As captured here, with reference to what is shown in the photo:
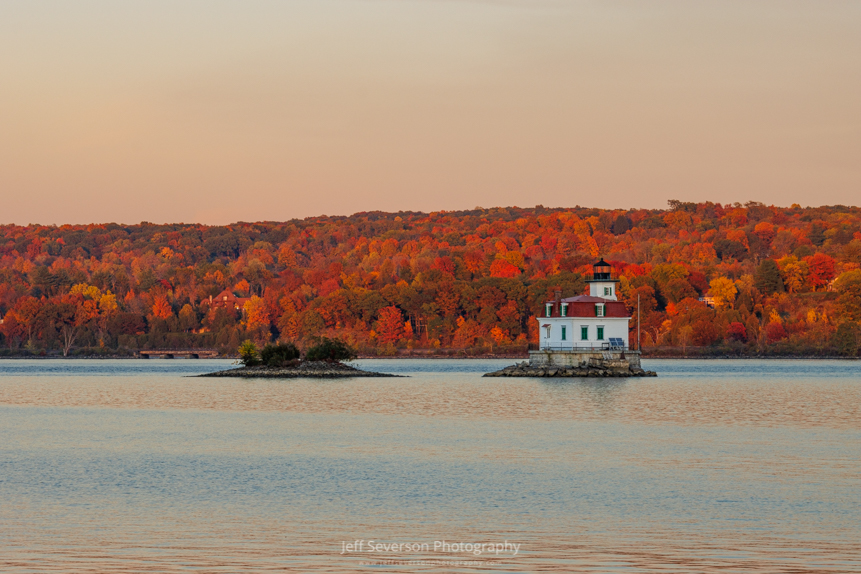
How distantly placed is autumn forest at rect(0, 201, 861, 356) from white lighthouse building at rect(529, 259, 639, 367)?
58204 millimetres

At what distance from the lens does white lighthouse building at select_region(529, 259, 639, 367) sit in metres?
68.8

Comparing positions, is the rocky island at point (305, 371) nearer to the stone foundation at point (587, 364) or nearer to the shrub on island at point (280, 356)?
the shrub on island at point (280, 356)

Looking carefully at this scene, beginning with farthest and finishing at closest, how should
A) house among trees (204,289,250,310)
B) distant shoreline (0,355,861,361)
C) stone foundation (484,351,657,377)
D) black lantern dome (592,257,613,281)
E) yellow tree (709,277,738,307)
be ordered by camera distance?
house among trees (204,289,250,310) → yellow tree (709,277,738,307) → distant shoreline (0,355,861,361) → black lantern dome (592,257,613,281) → stone foundation (484,351,657,377)

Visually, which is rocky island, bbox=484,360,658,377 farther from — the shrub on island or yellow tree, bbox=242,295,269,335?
yellow tree, bbox=242,295,269,335

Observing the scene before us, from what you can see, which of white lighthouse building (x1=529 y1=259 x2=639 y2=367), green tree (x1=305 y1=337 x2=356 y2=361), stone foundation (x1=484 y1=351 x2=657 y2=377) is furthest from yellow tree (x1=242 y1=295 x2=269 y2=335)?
white lighthouse building (x1=529 y1=259 x2=639 y2=367)

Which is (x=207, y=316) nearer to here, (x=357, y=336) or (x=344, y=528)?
(x=357, y=336)

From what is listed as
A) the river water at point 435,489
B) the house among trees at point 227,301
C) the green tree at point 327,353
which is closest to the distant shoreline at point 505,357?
the house among trees at point 227,301

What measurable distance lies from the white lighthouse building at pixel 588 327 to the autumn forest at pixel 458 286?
191ft

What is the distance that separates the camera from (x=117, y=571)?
13766mm

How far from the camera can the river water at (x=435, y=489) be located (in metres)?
14.9

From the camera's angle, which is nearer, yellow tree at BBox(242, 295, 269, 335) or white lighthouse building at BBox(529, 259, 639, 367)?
white lighthouse building at BBox(529, 259, 639, 367)

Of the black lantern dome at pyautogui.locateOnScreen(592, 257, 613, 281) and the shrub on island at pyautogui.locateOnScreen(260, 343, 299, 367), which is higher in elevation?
the black lantern dome at pyautogui.locateOnScreen(592, 257, 613, 281)

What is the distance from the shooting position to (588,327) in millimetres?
69312

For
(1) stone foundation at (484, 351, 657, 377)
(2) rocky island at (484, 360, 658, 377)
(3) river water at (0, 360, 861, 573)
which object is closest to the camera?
(3) river water at (0, 360, 861, 573)
